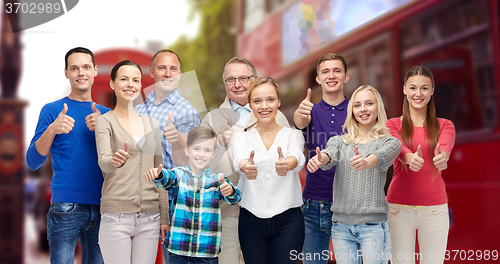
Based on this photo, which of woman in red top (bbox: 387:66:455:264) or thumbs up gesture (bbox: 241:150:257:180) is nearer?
thumbs up gesture (bbox: 241:150:257:180)

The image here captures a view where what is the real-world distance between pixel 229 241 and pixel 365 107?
0.94 m

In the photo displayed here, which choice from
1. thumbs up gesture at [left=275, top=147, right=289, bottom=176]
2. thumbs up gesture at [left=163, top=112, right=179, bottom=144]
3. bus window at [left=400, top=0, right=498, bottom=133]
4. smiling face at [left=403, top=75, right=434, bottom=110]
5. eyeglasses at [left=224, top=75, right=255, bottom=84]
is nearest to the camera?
thumbs up gesture at [left=275, top=147, right=289, bottom=176]

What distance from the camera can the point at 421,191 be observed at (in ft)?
7.03

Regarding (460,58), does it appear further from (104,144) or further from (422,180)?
(104,144)

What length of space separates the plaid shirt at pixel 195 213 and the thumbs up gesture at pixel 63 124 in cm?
59

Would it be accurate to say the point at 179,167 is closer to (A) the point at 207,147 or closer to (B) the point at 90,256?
(A) the point at 207,147

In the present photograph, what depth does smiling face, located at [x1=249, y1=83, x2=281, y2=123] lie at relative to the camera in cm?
199

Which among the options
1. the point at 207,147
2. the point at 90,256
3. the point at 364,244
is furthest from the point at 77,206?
the point at 364,244

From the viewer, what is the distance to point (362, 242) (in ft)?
6.38

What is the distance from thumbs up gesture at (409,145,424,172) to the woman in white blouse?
0.54 m

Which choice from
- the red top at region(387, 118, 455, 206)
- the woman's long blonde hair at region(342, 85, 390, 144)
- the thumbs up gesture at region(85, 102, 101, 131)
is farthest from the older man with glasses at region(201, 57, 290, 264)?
Answer: the red top at region(387, 118, 455, 206)

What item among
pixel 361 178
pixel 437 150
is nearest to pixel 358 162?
pixel 361 178

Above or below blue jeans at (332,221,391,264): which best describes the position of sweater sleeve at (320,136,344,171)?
above

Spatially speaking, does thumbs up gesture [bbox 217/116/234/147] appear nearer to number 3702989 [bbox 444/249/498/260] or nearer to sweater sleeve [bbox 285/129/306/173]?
sweater sleeve [bbox 285/129/306/173]
